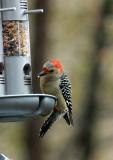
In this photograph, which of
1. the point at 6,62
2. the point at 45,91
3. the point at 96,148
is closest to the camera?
the point at 6,62

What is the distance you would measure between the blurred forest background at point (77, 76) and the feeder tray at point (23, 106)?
24.0ft

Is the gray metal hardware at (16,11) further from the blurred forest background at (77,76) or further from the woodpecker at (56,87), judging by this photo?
the blurred forest background at (77,76)

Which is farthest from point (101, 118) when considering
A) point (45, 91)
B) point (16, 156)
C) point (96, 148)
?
point (45, 91)

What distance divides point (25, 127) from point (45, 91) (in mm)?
6885

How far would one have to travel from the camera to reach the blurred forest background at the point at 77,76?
51.8ft

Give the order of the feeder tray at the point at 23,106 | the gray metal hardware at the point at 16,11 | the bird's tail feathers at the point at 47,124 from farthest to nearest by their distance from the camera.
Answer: the bird's tail feathers at the point at 47,124, the gray metal hardware at the point at 16,11, the feeder tray at the point at 23,106

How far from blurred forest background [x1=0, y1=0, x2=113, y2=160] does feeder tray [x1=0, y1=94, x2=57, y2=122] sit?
7.33m

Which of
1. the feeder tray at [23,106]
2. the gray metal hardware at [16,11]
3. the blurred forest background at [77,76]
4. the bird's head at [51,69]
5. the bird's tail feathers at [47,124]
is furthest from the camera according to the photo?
the blurred forest background at [77,76]

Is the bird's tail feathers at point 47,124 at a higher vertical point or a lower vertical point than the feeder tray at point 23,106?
lower

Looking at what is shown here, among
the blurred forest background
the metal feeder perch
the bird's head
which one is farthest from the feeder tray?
the blurred forest background

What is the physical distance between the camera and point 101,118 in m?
17.0

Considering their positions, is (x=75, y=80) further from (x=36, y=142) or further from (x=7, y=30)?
(x=7, y=30)

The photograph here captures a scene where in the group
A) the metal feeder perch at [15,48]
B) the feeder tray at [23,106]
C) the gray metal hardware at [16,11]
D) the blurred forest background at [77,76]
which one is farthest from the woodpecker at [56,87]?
the blurred forest background at [77,76]

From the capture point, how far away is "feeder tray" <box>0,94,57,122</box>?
7.54 metres
